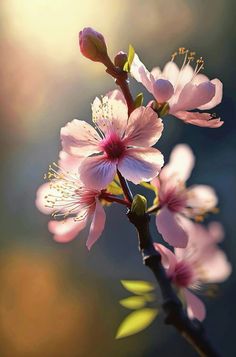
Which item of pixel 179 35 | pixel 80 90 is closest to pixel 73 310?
pixel 80 90

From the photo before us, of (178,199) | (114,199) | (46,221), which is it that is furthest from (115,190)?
(46,221)

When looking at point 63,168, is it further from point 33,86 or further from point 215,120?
point 33,86

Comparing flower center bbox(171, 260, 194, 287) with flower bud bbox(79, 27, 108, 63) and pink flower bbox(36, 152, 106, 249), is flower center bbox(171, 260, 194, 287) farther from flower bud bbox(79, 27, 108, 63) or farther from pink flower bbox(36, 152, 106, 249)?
flower bud bbox(79, 27, 108, 63)

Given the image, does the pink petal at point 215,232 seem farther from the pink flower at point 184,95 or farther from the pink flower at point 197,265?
the pink flower at point 184,95

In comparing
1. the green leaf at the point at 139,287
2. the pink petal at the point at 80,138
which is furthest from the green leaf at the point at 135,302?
the pink petal at the point at 80,138

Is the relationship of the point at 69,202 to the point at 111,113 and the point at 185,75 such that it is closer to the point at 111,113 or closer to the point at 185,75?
the point at 111,113

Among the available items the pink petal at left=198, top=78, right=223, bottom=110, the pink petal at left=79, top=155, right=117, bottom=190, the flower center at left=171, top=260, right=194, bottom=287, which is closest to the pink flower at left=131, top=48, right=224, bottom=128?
the pink petal at left=198, top=78, right=223, bottom=110
